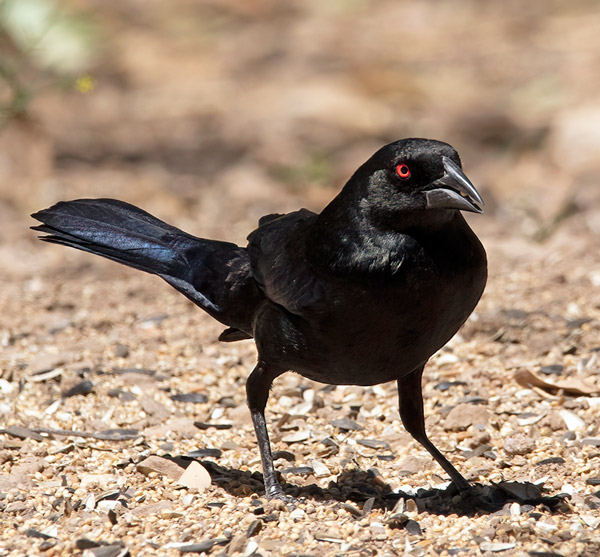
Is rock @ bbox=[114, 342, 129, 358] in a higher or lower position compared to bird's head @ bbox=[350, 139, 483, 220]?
lower

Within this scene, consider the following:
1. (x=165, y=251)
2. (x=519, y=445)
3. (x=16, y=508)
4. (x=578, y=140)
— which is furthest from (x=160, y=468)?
(x=578, y=140)

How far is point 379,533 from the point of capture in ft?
12.3

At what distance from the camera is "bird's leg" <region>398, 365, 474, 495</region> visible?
13.5ft

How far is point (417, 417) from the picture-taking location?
419cm

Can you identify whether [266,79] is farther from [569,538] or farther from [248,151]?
[569,538]

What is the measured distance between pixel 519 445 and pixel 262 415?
118 cm

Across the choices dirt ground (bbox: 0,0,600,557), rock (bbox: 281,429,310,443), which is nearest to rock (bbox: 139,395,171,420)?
dirt ground (bbox: 0,0,600,557)

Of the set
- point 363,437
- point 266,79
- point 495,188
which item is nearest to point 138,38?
point 266,79

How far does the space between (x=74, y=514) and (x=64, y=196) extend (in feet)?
15.1

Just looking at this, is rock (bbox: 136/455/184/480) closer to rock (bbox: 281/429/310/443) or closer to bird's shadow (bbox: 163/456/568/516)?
bird's shadow (bbox: 163/456/568/516)

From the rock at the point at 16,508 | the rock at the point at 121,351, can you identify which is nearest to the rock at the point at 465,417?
the rock at the point at 121,351

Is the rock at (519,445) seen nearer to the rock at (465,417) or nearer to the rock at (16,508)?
the rock at (465,417)

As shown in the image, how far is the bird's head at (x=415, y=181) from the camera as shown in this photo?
3.48 m

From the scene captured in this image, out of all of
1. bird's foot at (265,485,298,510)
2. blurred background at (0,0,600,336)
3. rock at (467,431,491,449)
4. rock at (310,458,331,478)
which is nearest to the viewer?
bird's foot at (265,485,298,510)
